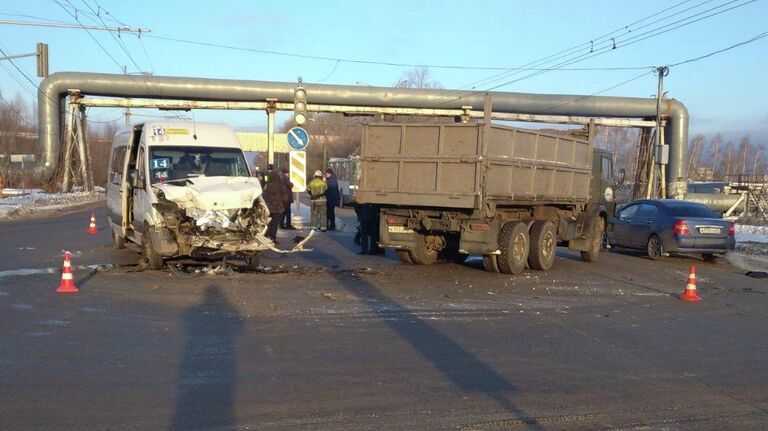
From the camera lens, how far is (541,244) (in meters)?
14.4

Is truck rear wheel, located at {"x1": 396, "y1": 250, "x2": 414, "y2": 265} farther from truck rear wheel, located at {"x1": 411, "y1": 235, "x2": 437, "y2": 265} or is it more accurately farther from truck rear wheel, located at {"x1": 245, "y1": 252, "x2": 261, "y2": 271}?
truck rear wheel, located at {"x1": 245, "y1": 252, "x2": 261, "y2": 271}

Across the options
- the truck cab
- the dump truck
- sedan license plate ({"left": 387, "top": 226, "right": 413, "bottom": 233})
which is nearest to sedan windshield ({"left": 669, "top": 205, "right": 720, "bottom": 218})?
the truck cab

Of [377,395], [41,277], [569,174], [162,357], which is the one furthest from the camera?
[569,174]

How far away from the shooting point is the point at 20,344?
7.43 meters

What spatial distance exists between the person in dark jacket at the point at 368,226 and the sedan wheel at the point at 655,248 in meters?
6.60

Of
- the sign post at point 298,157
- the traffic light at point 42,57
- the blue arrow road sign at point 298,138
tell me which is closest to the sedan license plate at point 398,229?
the sign post at point 298,157

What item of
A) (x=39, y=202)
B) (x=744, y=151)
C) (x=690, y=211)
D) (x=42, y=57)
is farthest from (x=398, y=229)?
(x=744, y=151)

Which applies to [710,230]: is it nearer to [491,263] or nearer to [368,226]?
[491,263]

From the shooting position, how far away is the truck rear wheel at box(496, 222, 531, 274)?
44.0 ft

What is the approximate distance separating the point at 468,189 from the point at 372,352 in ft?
18.2

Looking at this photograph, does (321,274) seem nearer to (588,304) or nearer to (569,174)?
(588,304)

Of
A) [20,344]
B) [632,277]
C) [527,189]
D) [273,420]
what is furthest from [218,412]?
[632,277]

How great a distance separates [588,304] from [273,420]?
6.84m

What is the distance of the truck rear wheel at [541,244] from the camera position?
47.2ft
